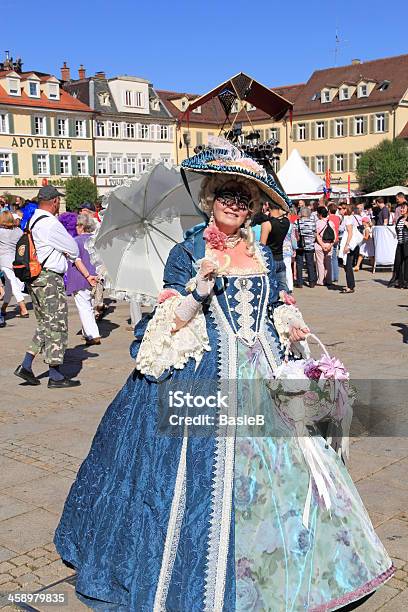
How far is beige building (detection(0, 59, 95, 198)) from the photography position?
49.2 m

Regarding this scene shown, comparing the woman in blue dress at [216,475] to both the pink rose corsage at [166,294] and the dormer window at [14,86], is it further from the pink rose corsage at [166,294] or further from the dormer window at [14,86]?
the dormer window at [14,86]

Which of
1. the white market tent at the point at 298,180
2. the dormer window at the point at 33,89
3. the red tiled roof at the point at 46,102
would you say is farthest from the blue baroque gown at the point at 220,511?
the dormer window at the point at 33,89

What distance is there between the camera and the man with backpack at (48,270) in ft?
22.2

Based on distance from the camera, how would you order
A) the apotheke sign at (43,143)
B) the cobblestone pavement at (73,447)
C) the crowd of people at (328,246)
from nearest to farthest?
1. the cobblestone pavement at (73,447)
2. the crowd of people at (328,246)
3. the apotheke sign at (43,143)

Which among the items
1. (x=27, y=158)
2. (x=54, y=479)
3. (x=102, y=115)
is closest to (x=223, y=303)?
(x=54, y=479)

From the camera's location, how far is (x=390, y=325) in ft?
33.6

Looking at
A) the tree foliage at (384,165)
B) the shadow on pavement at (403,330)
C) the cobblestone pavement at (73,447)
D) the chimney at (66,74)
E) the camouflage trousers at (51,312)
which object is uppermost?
the chimney at (66,74)

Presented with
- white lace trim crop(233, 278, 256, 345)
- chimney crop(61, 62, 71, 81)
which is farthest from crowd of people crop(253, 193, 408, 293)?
chimney crop(61, 62, 71, 81)

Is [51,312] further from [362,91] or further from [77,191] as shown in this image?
[362,91]

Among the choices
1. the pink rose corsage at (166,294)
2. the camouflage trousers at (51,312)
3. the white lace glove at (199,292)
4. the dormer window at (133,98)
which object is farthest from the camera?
the dormer window at (133,98)

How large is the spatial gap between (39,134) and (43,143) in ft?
2.15

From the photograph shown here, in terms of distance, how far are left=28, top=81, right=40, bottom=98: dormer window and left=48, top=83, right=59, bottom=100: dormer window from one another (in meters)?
0.93

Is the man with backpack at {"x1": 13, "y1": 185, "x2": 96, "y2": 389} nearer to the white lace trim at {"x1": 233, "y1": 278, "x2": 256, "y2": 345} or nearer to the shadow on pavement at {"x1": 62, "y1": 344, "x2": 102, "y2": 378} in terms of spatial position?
the shadow on pavement at {"x1": 62, "y1": 344, "x2": 102, "y2": 378}

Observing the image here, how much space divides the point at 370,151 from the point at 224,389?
49929 millimetres
